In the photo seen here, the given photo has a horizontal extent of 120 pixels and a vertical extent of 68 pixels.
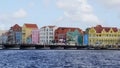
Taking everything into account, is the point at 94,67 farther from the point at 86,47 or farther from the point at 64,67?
the point at 86,47

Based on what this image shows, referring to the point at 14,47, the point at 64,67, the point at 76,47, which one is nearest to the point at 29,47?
the point at 14,47

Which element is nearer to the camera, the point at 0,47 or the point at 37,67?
the point at 37,67

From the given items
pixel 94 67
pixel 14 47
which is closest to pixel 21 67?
pixel 94 67

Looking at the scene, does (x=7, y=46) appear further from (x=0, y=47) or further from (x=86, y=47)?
(x=86, y=47)

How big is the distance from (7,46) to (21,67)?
5656 inches

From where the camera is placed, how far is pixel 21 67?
5362 cm

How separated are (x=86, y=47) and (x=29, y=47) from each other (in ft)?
94.1

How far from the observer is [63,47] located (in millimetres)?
198500

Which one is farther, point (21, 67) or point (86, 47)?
point (86, 47)

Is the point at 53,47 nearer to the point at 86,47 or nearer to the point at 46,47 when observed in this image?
the point at 46,47

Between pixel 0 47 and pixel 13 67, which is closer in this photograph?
pixel 13 67

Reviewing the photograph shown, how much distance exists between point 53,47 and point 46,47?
3675mm

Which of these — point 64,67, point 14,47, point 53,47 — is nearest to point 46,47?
point 53,47

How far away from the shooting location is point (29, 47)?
197 metres
